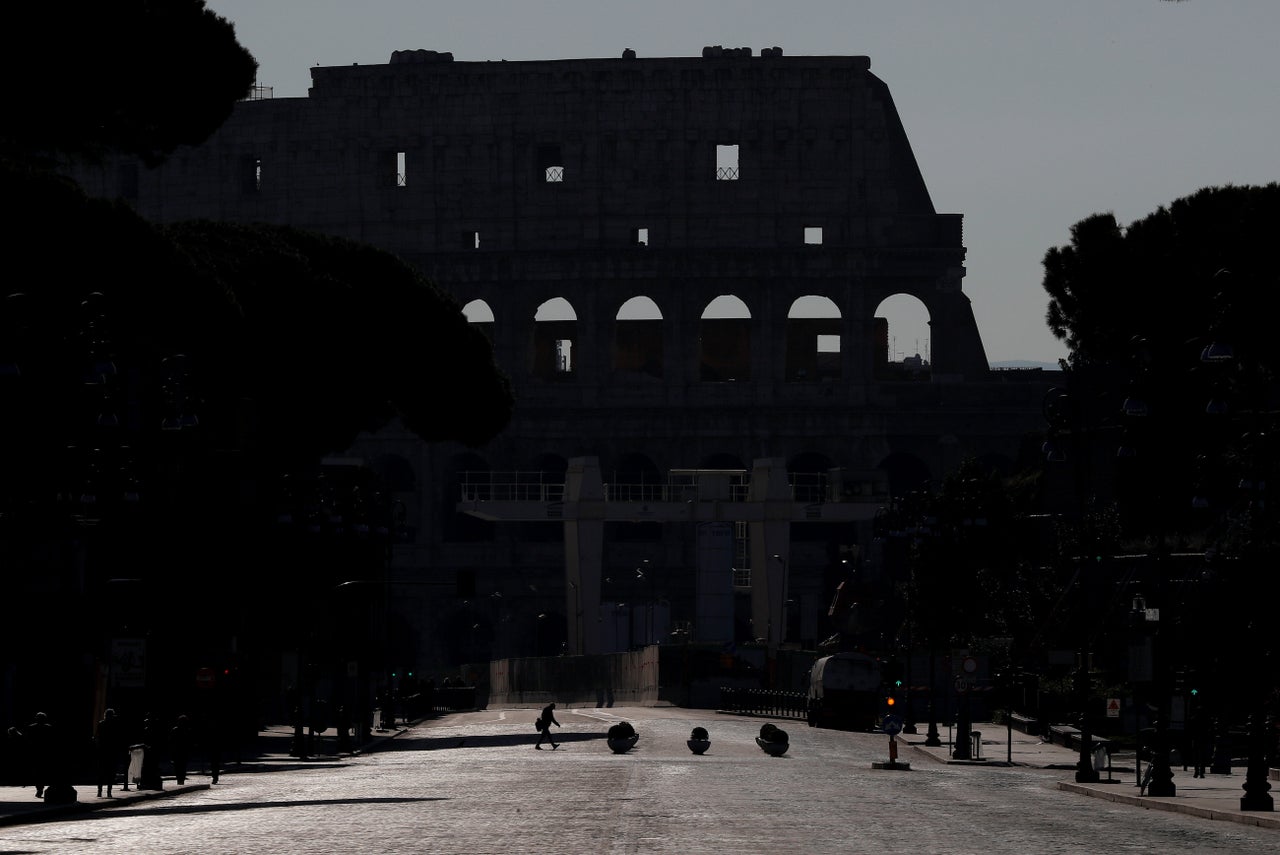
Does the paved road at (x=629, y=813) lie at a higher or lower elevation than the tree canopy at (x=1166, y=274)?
lower

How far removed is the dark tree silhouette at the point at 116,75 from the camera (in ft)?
207

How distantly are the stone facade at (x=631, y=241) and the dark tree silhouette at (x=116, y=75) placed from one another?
8404cm

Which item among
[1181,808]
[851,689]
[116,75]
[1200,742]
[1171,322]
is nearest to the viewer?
[1181,808]

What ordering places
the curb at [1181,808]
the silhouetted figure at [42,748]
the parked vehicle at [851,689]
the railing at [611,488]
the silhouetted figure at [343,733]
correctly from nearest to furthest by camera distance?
the curb at [1181,808] < the silhouetted figure at [42,748] < the silhouetted figure at [343,733] < the parked vehicle at [851,689] < the railing at [611,488]

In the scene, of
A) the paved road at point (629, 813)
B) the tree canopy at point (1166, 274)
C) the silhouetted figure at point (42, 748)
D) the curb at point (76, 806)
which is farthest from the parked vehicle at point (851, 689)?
the silhouetted figure at point (42, 748)

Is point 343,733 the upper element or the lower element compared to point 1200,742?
lower

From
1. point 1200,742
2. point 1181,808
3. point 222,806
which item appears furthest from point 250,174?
point 1181,808

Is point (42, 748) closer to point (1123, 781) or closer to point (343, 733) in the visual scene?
point (1123, 781)

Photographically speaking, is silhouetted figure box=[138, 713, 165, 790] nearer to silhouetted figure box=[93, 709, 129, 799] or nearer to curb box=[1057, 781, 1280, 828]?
silhouetted figure box=[93, 709, 129, 799]

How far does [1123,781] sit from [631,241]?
11072cm

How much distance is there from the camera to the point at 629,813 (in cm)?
3797

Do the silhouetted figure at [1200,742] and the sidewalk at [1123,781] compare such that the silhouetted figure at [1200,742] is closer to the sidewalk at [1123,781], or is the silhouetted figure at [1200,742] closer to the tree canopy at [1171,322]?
the sidewalk at [1123,781]

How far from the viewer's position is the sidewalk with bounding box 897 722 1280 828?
40.8 m

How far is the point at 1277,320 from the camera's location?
249 feet
